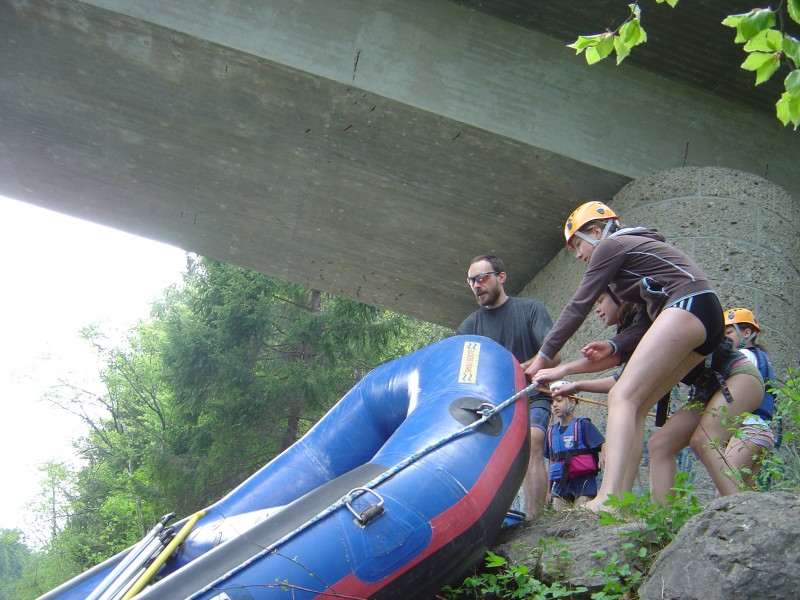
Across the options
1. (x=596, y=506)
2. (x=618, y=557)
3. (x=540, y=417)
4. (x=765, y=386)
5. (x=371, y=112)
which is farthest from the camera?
(x=371, y=112)

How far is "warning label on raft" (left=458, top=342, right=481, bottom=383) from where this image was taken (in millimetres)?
3809

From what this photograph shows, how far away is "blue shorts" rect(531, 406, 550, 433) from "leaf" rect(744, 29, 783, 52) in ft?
8.32

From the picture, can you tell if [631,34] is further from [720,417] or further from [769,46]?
[720,417]

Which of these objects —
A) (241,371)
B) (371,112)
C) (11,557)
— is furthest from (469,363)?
(11,557)

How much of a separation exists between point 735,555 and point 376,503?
1.25m

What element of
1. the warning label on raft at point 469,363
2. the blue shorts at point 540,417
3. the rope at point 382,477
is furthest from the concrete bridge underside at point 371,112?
the rope at point 382,477

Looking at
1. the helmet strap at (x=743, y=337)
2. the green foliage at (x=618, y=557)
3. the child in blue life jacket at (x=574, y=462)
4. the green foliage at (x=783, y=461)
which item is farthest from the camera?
the helmet strap at (x=743, y=337)

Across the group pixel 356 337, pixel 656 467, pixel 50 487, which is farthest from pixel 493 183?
pixel 50 487

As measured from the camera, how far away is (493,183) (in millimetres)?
6902

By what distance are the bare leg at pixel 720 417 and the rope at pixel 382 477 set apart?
31.9 inches

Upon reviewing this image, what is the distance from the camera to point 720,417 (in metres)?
3.69

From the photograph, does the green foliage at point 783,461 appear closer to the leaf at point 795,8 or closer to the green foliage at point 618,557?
the green foliage at point 618,557

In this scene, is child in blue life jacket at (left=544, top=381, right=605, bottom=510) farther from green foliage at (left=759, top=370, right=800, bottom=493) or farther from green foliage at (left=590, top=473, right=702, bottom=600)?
green foliage at (left=590, top=473, right=702, bottom=600)

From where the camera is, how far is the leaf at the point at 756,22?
101 inches
